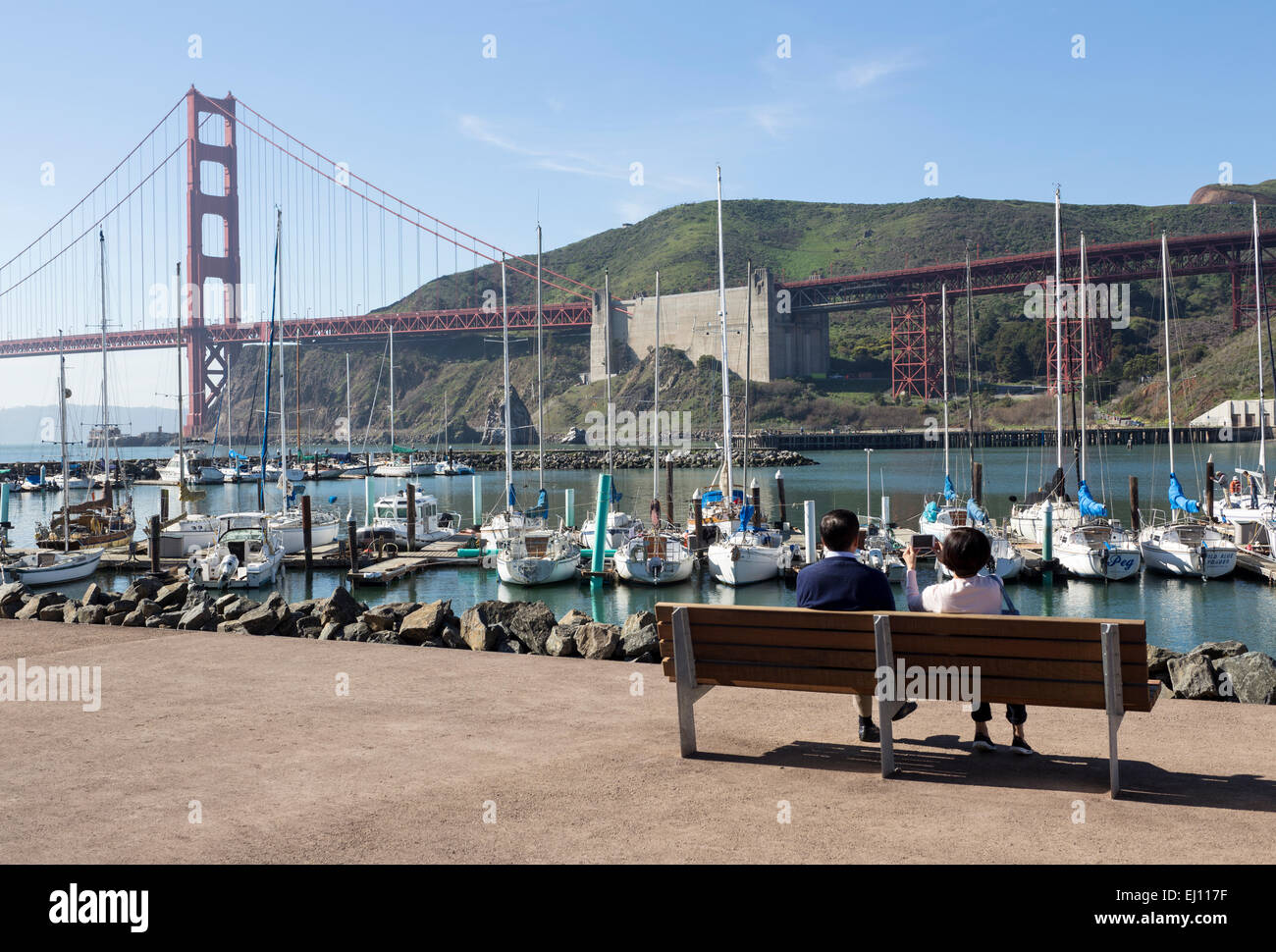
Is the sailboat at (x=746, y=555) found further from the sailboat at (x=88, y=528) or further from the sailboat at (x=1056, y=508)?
the sailboat at (x=88, y=528)

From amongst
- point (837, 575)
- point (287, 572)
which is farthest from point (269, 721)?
→ point (287, 572)

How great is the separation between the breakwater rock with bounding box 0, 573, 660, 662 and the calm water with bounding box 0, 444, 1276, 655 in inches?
382

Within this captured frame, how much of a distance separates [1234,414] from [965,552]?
91178 mm

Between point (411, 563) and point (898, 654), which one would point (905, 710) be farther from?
point (411, 563)

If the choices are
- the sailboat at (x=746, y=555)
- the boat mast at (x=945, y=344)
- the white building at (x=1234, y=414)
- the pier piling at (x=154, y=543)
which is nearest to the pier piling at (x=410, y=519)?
the pier piling at (x=154, y=543)

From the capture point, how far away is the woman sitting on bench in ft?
17.3

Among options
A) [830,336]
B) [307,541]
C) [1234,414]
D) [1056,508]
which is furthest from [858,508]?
[830,336]

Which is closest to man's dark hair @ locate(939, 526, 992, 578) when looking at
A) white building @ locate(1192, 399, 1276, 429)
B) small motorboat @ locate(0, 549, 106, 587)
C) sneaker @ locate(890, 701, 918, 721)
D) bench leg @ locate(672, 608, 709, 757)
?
sneaker @ locate(890, 701, 918, 721)

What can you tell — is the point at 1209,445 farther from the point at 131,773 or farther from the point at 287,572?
the point at 131,773

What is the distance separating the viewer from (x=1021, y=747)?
554 cm

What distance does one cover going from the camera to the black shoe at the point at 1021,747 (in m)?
5.53
